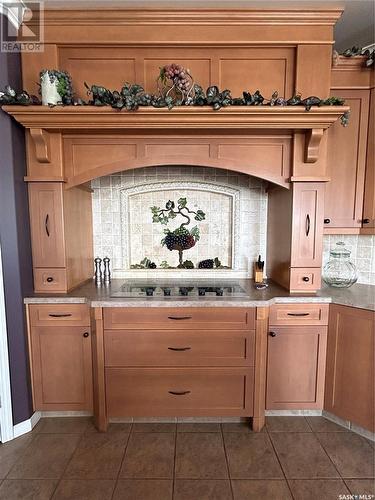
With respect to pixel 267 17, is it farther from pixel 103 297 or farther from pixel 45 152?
pixel 103 297

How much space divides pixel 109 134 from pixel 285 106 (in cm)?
119

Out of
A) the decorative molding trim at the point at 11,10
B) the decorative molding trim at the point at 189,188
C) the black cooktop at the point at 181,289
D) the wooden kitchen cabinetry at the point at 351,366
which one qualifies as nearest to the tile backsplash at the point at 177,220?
the decorative molding trim at the point at 189,188

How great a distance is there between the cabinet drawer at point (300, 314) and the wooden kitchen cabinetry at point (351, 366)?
6 centimetres

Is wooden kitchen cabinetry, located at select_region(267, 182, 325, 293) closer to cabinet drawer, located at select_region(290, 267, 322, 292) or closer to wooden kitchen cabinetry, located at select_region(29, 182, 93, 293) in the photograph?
cabinet drawer, located at select_region(290, 267, 322, 292)

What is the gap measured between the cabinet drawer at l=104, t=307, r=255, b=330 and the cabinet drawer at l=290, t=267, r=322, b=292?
46 centimetres

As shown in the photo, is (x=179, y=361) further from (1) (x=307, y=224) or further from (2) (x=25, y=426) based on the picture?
(1) (x=307, y=224)

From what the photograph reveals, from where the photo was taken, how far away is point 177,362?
2002 mm

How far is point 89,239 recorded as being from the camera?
2588 millimetres

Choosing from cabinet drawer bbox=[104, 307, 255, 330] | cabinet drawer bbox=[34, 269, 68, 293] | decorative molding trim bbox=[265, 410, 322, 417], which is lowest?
decorative molding trim bbox=[265, 410, 322, 417]

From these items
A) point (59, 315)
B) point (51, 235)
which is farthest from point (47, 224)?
point (59, 315)

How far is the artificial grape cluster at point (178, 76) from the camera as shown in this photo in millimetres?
1827

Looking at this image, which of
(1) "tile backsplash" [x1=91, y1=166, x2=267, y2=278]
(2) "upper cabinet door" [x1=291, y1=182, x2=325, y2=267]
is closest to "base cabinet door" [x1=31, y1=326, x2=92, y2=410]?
(1) "tile backsplash" [x1=91, y1=166, x2=267, y2=278]

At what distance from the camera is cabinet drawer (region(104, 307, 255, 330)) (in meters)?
1.98

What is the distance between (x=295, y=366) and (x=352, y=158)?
161 centimetres
